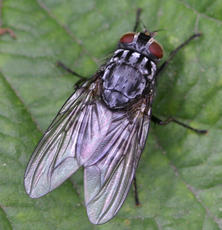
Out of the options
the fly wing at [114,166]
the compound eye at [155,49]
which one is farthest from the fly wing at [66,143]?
the compound eye at [155,49]

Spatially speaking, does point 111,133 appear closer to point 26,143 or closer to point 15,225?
point 26,143

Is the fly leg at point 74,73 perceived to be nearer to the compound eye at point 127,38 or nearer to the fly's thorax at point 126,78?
the fly's thorax at point 126,78

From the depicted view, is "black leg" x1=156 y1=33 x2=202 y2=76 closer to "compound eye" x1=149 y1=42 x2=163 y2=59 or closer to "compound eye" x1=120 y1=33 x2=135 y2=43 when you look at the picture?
"compound eye" x1=149 y1=42 x2=163 y2=59

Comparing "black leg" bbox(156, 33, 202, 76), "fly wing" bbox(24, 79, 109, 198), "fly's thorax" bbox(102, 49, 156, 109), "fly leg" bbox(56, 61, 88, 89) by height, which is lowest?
"fly wing" bbox(24, 79, 109, 198)

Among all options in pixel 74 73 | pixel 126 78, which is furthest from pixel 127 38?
pixel 74 73

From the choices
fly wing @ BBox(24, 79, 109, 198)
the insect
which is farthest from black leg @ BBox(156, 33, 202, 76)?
fly wing @ BBox(24, 79, 109, 198)

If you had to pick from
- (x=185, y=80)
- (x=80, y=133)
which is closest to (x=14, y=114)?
(x=80, y=133)
